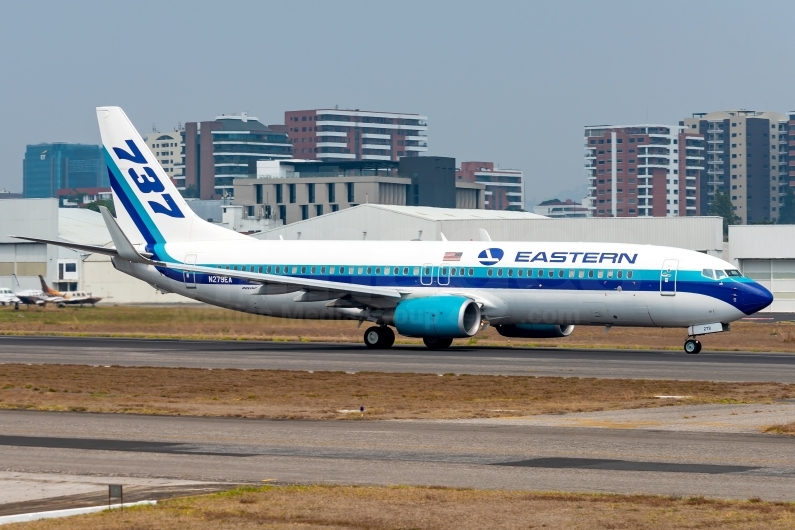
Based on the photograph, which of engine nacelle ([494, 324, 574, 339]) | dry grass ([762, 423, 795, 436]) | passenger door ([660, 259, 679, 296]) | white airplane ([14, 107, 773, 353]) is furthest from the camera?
engine nacelle ([494, 324, 574, 339])

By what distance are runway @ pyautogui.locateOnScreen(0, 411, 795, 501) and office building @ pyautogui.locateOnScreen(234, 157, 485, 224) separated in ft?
511

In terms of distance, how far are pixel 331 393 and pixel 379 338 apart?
18.5 m

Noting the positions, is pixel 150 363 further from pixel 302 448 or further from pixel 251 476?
pixel 251 476

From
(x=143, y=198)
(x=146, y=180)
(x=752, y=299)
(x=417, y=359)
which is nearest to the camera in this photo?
(x=417, y=359)

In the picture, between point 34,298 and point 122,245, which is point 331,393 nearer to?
point 122,245

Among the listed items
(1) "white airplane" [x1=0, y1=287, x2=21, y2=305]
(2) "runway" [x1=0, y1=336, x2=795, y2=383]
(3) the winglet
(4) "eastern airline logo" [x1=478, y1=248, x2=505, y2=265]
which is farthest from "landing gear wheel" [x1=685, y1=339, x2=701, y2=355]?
(1) "white airplane" [x1=0, y1=287, x2=21, y2=305]

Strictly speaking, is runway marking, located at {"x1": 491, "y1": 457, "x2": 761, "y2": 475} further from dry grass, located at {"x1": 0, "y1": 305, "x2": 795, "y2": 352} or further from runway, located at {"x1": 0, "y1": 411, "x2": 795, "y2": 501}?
dry grass, located at {"x1": 0, "y1": 305, "x2": 795, "y2": 352}

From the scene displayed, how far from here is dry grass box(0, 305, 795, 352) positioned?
179 ft

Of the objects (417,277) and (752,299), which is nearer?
(752,299)

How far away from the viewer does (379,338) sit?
4962 centimetres

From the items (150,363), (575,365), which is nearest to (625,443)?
(575,365)

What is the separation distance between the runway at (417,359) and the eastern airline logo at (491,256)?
336 centimetres

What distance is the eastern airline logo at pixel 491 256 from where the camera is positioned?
47.9 m

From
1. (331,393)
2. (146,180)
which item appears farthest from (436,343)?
(331,393)
